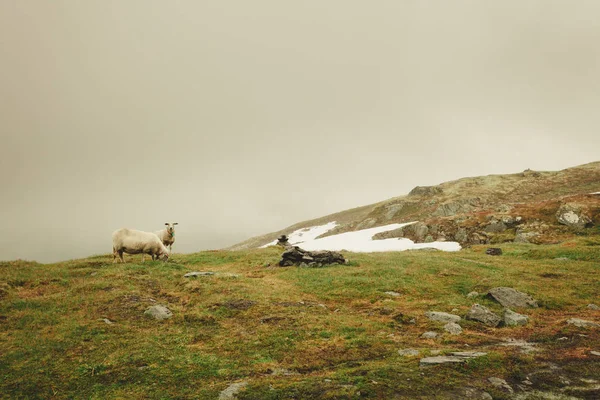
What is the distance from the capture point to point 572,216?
45438 millimetres

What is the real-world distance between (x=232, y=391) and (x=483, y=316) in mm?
11897

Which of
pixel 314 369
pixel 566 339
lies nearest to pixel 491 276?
pixel 566 339

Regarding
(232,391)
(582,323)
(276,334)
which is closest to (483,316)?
(582,323)

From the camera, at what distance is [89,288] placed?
19.0 meters

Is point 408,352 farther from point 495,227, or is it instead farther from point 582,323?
point 495,227

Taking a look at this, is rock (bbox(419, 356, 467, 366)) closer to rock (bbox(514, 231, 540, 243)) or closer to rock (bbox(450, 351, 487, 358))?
rock (bbox(450, 351, 487, 358))

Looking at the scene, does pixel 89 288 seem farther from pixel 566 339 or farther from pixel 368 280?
pixel 566 339

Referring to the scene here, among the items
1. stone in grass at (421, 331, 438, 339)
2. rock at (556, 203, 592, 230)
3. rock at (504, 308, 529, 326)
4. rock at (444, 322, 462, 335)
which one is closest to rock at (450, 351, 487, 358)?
stone in grass at (421, 331, 438, 339)

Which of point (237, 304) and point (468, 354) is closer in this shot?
point (468, 354)

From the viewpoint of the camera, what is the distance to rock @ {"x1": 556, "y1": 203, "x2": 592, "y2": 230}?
44188 millimetres

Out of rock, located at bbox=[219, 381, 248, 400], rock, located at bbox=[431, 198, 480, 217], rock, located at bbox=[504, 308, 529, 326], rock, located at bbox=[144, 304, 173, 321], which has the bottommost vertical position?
rock, located at bbox=[504, 308, 529, 326]

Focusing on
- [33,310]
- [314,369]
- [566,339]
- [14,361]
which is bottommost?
[566,339]

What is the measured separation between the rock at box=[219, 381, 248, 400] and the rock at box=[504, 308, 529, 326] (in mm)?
11923

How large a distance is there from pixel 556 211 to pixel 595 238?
35.5 feet
